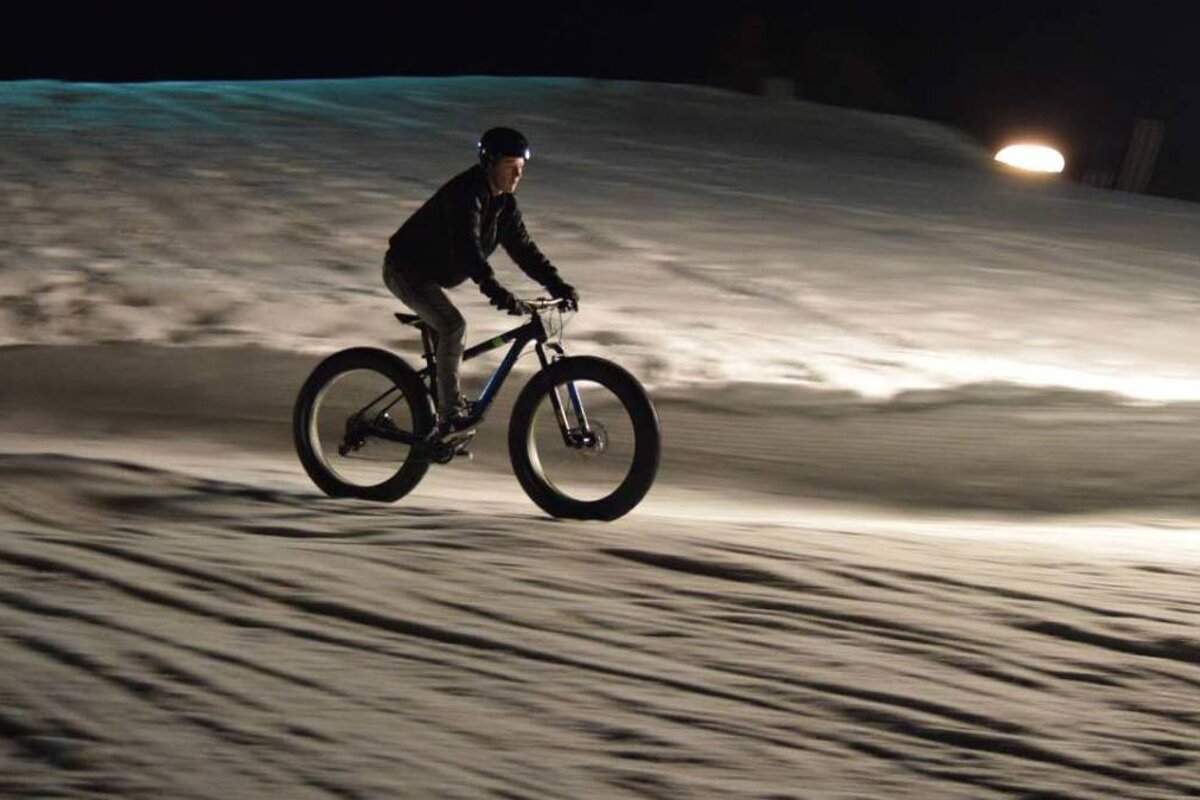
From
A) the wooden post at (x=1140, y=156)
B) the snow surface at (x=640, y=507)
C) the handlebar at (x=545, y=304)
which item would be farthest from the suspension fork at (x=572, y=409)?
the wooden post at (x=1140, y=156)

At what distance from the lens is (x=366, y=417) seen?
811cm

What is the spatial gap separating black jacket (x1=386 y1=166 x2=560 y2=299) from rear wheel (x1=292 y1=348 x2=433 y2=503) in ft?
1.49

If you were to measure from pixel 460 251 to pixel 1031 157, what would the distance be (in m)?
16.1

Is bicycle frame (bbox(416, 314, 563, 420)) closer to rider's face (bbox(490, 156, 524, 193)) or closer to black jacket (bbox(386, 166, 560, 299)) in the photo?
black jacket (bbox(386, 166, 560, 299))

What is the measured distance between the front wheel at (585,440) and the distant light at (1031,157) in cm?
1547

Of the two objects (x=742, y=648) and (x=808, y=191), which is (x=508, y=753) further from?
(x=808, y=191)

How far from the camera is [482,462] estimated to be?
32.6ft

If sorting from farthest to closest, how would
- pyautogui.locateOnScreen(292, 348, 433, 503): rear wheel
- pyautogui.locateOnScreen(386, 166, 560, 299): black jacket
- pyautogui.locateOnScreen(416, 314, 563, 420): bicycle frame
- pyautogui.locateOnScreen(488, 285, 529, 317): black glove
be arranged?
pyautogui.locateOnScreen(292, 348, 433, 503): rear wheel < pyautogui.locateOnScreen(416, 314, 563, 420): bicycle frame < pyautogui.locateOnScreen(386, 166, 560, 299): black jacket < pyautogui.locateOnScreen(488, 285, 529, 317): black glove

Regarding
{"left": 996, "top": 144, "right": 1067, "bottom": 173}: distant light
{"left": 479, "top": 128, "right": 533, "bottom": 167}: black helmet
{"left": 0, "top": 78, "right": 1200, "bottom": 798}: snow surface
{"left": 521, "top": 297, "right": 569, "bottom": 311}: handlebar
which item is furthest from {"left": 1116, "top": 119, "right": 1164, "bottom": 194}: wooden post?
{"left": 479, "top": 128, "right": 533, "bottom": 167}: black helmet

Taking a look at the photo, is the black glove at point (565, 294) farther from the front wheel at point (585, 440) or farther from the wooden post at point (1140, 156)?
the wooden post at point (1140, 156)

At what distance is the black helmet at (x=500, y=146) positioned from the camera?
24.0ft

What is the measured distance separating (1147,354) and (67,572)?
848cm

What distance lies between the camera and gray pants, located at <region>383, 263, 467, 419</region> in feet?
25.4

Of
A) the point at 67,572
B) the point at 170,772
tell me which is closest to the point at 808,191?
the point at 67,572
